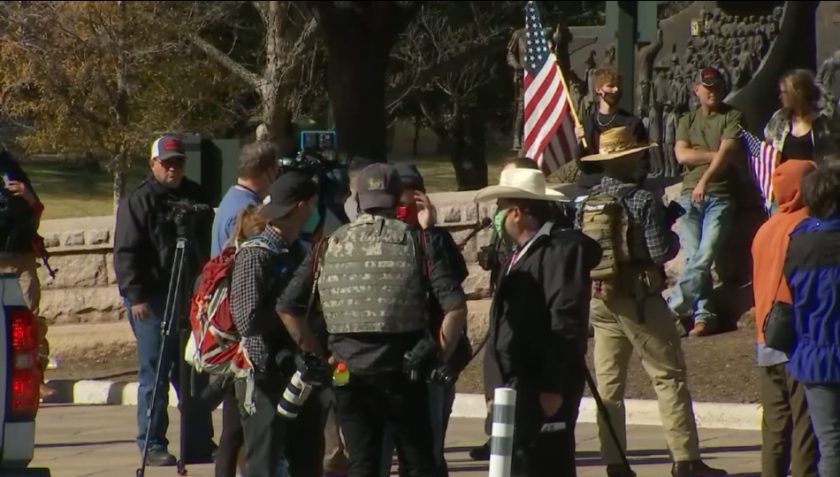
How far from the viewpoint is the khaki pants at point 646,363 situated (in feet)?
26.8

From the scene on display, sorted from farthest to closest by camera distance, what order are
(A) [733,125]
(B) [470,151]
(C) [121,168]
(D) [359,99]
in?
(B) [470,151]
(C) [121,168]
(D) [359,99]
(A) [733,125]

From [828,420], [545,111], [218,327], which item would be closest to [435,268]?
[218,327]

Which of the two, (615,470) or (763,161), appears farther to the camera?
(763,161)

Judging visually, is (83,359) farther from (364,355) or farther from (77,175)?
(77,175)

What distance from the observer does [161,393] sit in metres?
9.35

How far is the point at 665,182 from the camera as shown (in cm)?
1452

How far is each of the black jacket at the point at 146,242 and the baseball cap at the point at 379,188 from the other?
3135mm

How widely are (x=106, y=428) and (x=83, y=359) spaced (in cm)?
323

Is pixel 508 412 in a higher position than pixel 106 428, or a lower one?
higher

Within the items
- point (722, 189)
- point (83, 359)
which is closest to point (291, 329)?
point (722, 189)

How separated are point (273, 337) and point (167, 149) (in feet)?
8.61

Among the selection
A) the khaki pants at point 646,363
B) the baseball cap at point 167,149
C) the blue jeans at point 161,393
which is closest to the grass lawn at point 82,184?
the blue jeans at point 161,393

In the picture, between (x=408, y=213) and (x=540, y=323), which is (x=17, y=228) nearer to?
(x=408, y=213)

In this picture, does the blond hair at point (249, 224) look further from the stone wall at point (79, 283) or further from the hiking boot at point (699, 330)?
the stone wall at point (79, 283)
